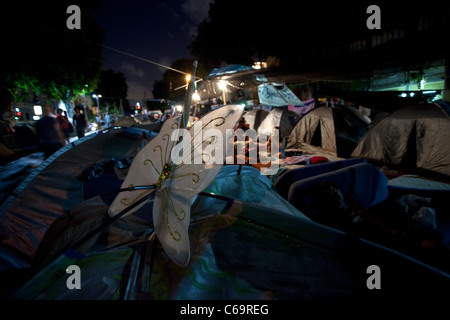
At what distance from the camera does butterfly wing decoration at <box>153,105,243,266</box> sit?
76 centimetres

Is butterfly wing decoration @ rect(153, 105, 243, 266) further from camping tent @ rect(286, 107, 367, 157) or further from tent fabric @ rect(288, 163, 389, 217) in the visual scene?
camping tent @ rect(286, 107, 367, 157)

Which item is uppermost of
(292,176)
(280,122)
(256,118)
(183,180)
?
(256,118)

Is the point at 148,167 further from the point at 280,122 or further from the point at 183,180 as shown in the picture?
the point at 280,122

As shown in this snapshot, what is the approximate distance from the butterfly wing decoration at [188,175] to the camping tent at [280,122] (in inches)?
375

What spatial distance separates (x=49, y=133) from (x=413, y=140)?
9.46m

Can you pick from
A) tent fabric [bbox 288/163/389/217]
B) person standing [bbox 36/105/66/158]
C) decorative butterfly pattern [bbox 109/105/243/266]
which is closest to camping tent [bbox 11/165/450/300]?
decorative butterfly pattern [bbox 109/105/243/266]

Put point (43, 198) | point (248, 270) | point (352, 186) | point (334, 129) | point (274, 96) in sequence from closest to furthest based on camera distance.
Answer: point (248, 270) → point (43, 198) → point (352, 186) → point (334, 129) → point (274, 96)

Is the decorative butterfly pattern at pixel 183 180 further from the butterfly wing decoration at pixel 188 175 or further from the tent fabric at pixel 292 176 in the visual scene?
the tent fabric at pixel 292 176

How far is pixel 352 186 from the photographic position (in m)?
2.58

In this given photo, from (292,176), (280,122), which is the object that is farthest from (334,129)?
(292,176)

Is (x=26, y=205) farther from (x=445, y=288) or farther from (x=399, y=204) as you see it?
(x=399, y=204)

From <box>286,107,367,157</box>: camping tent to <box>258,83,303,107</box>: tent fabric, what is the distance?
981 mm

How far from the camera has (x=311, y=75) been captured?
21.7 feet

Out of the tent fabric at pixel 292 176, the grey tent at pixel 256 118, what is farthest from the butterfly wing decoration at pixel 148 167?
the grey tent at pixel 256 118
